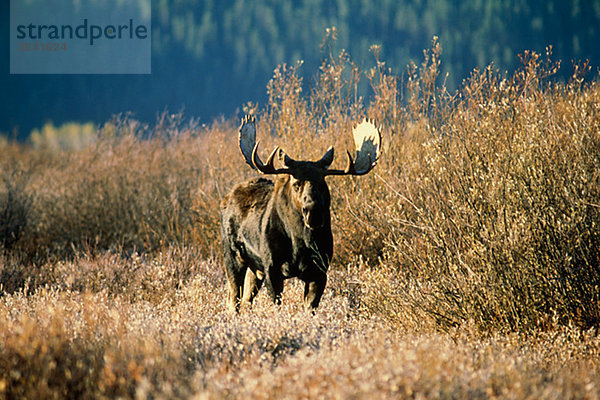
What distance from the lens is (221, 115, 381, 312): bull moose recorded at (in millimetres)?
4504

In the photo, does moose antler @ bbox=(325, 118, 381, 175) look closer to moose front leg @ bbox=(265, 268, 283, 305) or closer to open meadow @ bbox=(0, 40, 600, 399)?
open meadow @ bbox=(0, 40, 600, 399)

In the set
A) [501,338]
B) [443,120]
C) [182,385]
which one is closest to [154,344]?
[182,385]

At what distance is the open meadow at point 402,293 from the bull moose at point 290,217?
354 mm

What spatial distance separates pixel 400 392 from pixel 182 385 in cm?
114

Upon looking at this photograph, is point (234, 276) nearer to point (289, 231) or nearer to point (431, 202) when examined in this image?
point (289, 231)

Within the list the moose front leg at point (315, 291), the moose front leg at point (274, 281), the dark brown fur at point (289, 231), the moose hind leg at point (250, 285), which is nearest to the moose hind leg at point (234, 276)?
the moose hind leg at point (250, 285)

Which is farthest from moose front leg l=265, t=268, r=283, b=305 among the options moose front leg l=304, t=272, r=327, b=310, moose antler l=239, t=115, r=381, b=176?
moose antler l=239, t=115, r=381, b=176

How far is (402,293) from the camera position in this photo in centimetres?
502

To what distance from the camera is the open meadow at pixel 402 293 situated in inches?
126

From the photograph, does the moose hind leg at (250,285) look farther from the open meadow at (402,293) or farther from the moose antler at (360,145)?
the moose antler at (360,145)

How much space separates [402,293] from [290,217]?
1.19 meters

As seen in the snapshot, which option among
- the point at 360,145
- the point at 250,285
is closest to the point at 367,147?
the point at 360,145

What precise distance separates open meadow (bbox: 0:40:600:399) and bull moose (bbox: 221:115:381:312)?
35 cm

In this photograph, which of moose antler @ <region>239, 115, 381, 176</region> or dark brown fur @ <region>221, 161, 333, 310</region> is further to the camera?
moose antler @ <region>239, 115, 381, 176</region>
